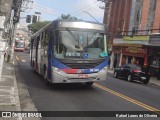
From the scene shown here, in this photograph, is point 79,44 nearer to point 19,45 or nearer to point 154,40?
point 154,40

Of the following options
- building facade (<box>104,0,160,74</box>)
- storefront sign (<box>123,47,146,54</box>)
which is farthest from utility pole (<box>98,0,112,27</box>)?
storefront sign (<box>123,47,146,54</box>)

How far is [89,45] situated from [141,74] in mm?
14735

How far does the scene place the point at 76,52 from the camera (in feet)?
56.9

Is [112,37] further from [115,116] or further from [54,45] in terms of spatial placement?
[115,116]

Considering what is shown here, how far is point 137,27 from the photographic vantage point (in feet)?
180

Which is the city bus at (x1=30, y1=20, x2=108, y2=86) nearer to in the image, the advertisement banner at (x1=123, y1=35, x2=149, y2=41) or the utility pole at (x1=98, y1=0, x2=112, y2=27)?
the advertisement banner at (x1=123, y1=35, x2=149, y2=41)

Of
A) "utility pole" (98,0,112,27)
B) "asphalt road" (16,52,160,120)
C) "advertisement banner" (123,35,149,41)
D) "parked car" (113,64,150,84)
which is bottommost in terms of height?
"parked car" (113,64,150,84)

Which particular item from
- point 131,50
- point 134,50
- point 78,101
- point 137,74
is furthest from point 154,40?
point 78,101

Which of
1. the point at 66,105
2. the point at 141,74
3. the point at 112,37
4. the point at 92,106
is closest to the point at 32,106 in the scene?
the point at 66,105

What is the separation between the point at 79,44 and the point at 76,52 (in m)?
0.42

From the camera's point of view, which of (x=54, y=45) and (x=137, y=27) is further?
(x=137, y=27)

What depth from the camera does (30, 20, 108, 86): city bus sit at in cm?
1711

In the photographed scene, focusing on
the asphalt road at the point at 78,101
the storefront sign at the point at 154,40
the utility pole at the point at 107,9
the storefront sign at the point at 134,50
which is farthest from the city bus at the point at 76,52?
the utility pole at the point at 107,9

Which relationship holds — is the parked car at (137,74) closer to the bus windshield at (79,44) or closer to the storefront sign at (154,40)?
the storefront sign at (154,40)
